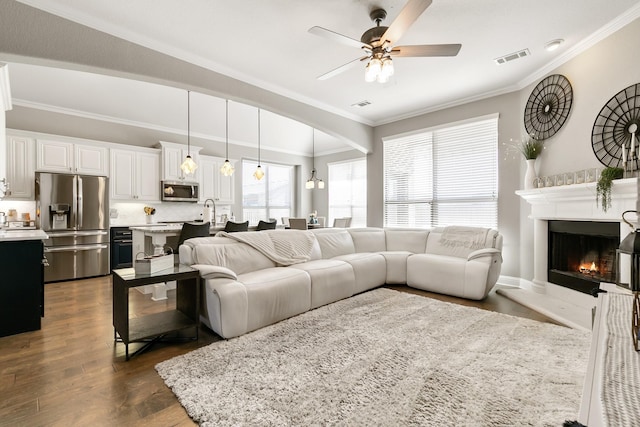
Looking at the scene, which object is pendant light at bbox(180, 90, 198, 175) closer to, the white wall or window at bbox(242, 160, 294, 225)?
window at bbox(242, 160, 294, 225)

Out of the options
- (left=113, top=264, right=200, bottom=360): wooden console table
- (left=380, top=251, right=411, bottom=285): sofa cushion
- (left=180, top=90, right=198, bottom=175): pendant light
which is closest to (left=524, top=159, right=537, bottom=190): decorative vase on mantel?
(left=380, top=251, right=411, bottom=285): sofa cushion

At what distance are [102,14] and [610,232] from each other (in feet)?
18.0

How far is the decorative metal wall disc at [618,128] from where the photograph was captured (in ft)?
9.99

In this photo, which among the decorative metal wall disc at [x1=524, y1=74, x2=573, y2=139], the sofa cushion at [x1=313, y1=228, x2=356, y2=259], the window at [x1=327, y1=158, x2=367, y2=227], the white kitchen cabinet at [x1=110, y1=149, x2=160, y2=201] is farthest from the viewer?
the window at [x1=327, y1=158, x2=367, y2=227]

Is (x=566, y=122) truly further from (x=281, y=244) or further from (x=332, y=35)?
(x=281, y=244)

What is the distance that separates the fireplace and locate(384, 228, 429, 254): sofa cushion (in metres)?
1.67

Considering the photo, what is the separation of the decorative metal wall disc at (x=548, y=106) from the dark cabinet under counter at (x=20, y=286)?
6036 mm

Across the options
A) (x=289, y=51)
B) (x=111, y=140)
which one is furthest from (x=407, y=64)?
(x=111, y=140)

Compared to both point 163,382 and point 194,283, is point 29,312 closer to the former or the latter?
point 194,283

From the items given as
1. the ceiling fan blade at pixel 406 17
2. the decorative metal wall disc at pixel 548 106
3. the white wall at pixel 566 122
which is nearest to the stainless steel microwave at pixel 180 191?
the white wall at pixel 566 122

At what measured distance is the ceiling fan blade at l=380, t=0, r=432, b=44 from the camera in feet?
6.93

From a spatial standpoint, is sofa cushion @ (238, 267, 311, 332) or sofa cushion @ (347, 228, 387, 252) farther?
sofa cushion @ (347, 228, 387, 252)

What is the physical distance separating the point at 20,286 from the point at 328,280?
2.98m

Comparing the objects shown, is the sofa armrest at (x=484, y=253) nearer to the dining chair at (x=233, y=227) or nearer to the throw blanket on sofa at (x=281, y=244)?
the throw blanket on sofa at (x=281, y=244)
